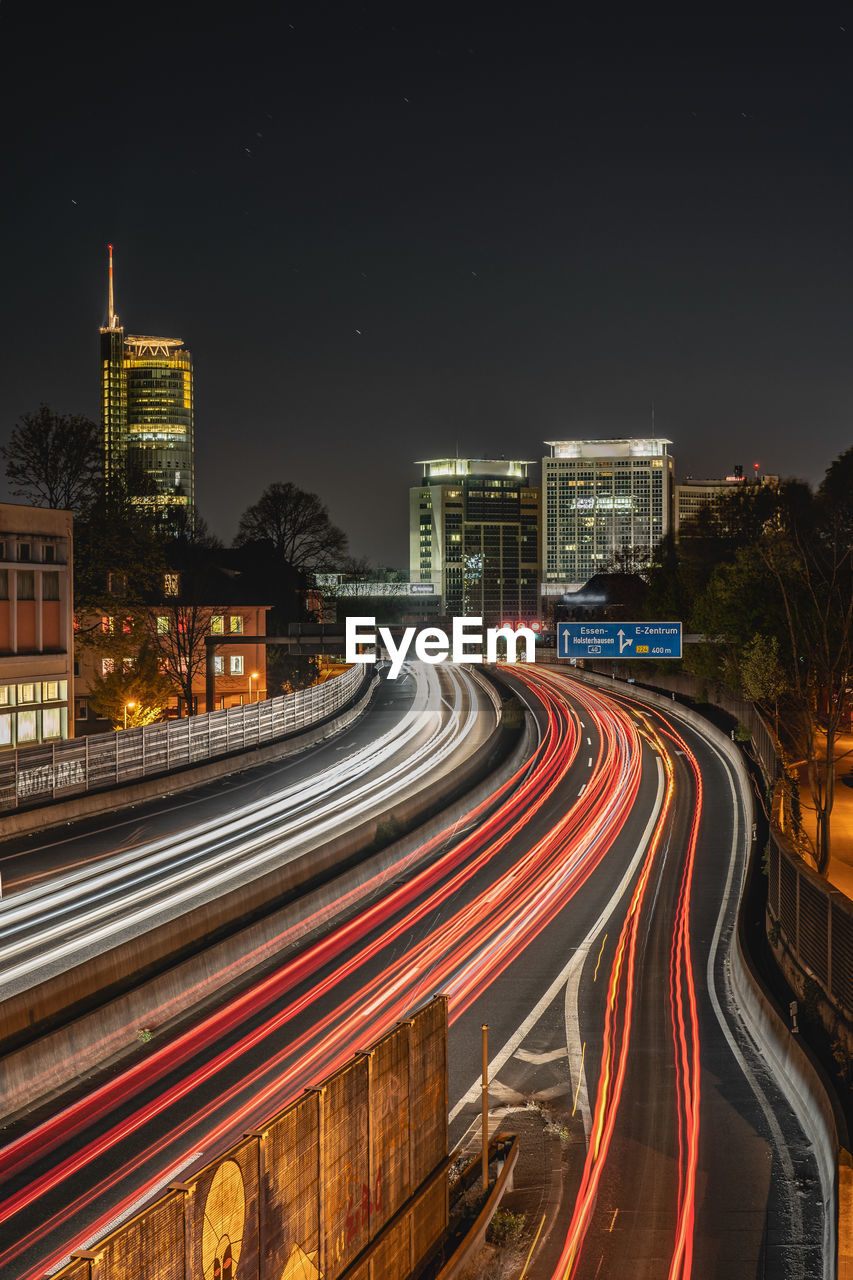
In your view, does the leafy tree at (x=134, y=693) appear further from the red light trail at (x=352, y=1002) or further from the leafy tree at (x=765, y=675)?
the leafy tree at (x=765, y=675)

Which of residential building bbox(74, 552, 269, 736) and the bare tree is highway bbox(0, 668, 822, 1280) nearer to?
residential building bbox(74, 552, 269, 736)

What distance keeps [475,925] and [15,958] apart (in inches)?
364

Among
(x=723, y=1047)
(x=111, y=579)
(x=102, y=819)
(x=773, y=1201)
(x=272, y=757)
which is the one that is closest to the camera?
(x=773, y=1201)

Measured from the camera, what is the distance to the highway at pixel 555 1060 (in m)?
11.9

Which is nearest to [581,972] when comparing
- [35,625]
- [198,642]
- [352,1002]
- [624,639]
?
[352,1002]

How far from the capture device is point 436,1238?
427 inches

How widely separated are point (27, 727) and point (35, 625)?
12.3 ft

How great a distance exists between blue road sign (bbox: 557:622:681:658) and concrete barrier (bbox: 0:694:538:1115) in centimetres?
1819

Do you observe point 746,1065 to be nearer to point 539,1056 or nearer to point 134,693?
point 539,1056

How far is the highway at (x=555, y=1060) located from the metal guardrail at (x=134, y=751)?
10872mm

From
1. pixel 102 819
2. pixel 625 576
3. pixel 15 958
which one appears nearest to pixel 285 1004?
pixel 15 958

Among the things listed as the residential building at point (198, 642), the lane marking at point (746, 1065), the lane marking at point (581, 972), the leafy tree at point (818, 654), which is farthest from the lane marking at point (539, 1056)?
the residential building at point (198, 642)

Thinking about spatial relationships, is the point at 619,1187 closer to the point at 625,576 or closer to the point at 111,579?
the point at 111,579

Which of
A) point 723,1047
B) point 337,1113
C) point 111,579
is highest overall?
point 111,579
